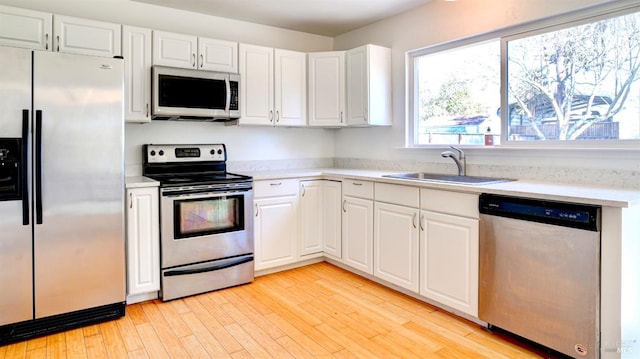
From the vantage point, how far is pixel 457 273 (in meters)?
2.62

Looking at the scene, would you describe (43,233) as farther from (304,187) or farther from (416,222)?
(416,222)

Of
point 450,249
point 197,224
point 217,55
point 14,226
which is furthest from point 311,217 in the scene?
point 14,226

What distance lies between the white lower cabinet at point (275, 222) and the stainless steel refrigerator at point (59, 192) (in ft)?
3.65

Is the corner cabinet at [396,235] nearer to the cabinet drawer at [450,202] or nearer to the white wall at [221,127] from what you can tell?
the cabinet drawer at [450,202]

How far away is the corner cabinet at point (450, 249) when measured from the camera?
2.53m

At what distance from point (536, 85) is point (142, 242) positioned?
3.04 meters

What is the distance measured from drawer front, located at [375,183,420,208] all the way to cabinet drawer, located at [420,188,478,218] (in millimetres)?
65

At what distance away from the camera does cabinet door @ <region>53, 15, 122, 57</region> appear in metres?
2.85

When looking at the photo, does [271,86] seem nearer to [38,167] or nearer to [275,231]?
[275,231]

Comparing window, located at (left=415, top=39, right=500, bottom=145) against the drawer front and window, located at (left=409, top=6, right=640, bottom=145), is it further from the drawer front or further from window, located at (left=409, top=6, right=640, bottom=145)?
the drawer front

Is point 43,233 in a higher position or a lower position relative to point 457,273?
higher

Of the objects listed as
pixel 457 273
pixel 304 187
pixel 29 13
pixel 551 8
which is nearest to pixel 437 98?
pixel 551 8

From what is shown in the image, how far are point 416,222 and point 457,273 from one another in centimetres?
46

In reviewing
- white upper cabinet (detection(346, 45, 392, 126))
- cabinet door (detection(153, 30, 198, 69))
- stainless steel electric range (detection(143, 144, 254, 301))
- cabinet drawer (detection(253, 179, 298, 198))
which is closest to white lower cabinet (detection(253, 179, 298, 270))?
cabinet drawer (detection(253, 179, 298, 198))
